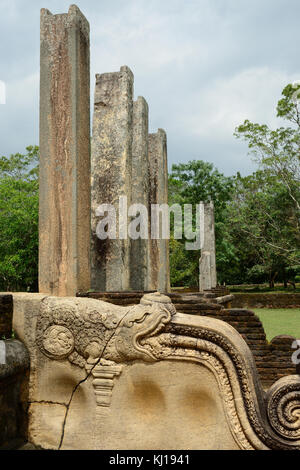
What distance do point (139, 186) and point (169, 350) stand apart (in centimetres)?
516

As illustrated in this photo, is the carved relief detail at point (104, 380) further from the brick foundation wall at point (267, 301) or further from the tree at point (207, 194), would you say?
the tree at point (207, 194)

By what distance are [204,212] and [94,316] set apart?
577 inches

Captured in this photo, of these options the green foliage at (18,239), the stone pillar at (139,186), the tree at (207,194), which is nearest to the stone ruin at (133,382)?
the stone pillar at (139,186)

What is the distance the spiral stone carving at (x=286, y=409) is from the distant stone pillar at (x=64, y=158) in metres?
3.10

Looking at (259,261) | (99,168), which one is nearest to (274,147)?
(259,261)

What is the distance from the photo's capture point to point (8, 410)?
2387 millimetres

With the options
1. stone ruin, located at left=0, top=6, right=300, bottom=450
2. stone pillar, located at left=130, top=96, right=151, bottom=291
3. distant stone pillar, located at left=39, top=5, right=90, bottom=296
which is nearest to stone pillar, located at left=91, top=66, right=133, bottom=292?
distant stone pillar, located at left=39, top=5, right=90, bottom=296

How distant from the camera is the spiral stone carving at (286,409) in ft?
7.25

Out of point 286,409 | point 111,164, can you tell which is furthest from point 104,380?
point 111,164

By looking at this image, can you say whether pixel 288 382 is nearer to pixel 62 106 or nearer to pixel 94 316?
pixel 94 316

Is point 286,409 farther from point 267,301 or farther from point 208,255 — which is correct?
point 208,255

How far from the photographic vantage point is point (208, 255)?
16203 mm

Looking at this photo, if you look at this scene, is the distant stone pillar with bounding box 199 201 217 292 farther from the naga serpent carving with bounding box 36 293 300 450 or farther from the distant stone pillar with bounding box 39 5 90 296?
the naga serpent carving with bounding box 36 293 300 450

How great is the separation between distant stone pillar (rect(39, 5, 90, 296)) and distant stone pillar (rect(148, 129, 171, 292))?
4.28 metres
